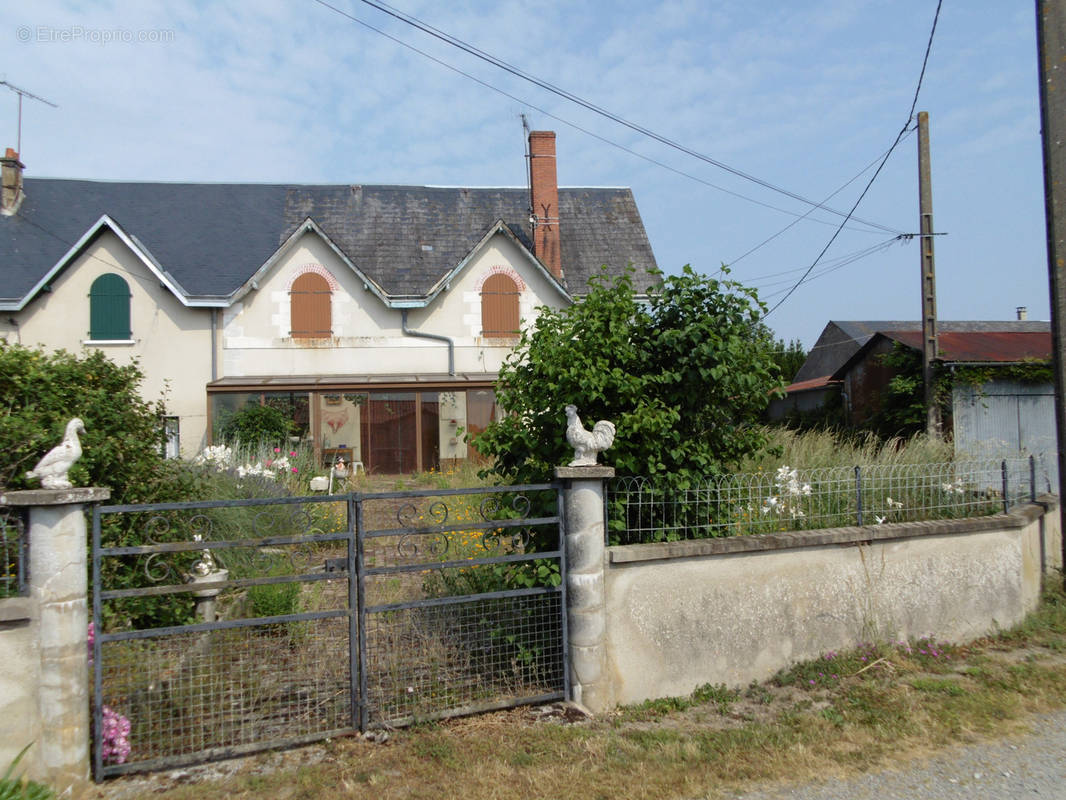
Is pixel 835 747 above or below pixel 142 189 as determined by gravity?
below

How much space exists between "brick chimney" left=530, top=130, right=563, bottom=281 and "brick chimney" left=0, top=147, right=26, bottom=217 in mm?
13030

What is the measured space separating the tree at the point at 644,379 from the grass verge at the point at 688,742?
5.23 ft

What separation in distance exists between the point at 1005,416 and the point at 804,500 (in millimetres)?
8814

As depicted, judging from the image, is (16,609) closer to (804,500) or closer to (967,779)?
(967,779)

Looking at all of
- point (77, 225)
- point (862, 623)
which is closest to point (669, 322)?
point (862, 623)

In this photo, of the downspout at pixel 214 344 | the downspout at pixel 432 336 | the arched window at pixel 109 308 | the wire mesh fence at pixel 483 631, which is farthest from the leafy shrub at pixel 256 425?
the wire mesh fence at pixel 483 631

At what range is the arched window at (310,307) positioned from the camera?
18.8 metres

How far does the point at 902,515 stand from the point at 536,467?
369 cm

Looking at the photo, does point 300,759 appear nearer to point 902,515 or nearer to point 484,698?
point 484,698

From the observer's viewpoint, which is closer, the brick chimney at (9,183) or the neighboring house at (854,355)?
the neighboring house at (854,355)

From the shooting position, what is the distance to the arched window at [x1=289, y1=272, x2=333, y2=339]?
1884cm

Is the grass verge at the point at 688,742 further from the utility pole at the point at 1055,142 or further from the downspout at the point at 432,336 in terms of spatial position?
the downspout at the point at 432,336

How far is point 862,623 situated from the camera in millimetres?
6000

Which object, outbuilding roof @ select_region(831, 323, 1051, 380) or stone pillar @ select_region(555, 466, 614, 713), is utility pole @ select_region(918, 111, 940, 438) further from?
stone pillar @ select_region(555, 466, 614, 713)
